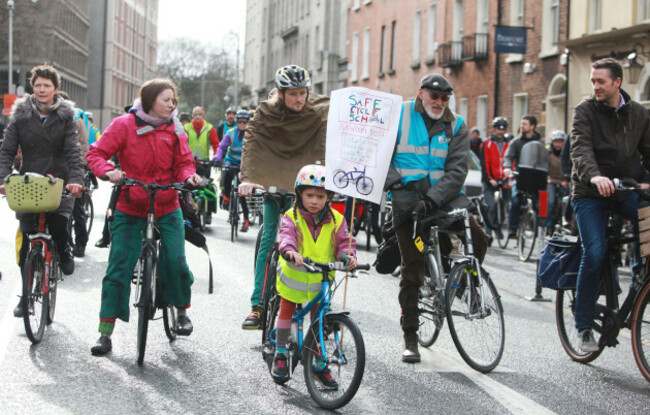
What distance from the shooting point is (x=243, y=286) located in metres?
10.9

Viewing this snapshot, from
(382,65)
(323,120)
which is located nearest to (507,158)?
(323,120)

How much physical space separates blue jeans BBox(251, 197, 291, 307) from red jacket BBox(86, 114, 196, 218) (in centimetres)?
80

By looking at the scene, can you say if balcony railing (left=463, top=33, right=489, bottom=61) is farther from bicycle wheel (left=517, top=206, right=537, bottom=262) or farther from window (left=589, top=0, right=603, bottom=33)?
bicycle wheel (left=517, top=206, right=537, bottom=262)

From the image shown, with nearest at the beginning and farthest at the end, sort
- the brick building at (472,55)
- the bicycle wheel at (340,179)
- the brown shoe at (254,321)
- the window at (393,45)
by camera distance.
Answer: the bicycle wheel at (340,179)
the brown shoe at (254,321)
the brick building at (472,55)
the window at (393,45)

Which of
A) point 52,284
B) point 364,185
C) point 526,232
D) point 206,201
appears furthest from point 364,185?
point 206,201

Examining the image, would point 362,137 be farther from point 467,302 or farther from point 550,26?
point 550,26

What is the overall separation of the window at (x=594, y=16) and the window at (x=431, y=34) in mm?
13109

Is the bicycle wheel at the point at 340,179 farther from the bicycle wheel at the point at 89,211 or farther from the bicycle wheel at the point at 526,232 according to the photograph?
the bicycle wheel at the point at 526,232

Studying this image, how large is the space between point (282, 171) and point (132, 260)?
4.78 feet

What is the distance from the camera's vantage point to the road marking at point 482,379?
596 centimetres

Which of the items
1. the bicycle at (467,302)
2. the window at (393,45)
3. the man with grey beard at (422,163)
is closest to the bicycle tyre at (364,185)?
the man with grey beard at (422,163)

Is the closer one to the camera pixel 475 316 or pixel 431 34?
pixel 475 316

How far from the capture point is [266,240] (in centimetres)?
782

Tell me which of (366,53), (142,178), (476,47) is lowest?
(142,178)
